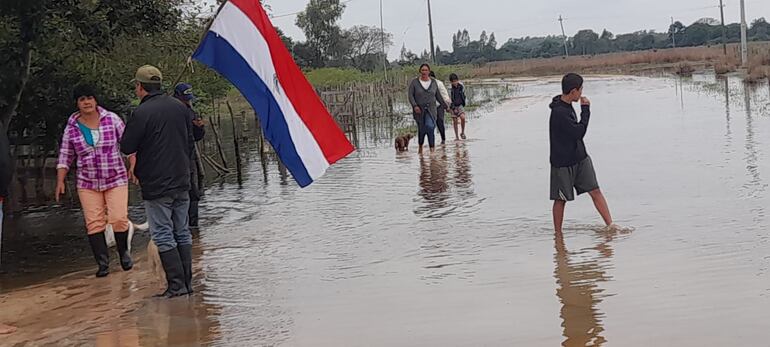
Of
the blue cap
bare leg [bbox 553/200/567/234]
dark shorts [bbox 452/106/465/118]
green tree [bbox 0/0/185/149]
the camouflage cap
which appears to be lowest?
bare leg [bbox 553/200/567/234]

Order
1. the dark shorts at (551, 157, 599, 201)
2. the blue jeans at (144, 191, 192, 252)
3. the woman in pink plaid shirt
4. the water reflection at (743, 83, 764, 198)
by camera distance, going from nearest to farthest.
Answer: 1. the blue jeans at (144, 191, 192, 252)
2. the woman in pink plaid shirt
3. the dark shorts at (551, 157, 599, 201)
4. the water reflection at (743, 83, 764, 198)

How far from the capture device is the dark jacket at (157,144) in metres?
7.25

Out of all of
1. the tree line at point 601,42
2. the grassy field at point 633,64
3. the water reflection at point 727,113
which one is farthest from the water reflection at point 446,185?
the tree line at point 601,42

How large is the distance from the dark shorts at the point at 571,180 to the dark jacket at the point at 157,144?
12.2 ft

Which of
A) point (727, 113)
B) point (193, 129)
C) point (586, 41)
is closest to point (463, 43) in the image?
point (586, 41)

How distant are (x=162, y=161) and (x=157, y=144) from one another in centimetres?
14

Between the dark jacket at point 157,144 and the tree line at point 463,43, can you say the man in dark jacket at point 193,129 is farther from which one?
the tree line at point 463,43

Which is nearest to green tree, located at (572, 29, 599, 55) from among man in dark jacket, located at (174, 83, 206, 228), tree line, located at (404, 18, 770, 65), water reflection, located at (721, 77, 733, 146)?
tree line, located at (404, 18, 770, 65)

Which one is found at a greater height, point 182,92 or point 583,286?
point 182,92

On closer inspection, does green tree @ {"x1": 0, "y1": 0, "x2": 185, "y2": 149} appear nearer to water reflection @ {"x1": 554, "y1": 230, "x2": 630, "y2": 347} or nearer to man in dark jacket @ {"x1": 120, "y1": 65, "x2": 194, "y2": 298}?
man in dark jacket @ {"x1": 120, "y1": 65, "x2": 194, "y2": 298}

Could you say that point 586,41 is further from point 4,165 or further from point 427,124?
point 4,165

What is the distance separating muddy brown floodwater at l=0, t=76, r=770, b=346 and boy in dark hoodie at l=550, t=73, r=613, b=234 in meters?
0.39

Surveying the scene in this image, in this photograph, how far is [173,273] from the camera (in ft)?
24.9

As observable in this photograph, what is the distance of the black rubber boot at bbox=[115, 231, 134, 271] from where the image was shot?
8773mm
